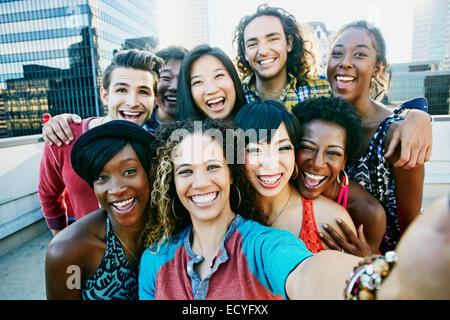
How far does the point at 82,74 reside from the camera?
50.9m

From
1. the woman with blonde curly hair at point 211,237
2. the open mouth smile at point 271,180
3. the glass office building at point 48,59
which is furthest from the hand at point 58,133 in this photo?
the glass office building at point 48,59

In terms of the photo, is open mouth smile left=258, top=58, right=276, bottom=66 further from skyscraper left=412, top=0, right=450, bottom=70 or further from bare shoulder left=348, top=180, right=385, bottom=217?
skyscraper left=412, top=0, right=450, bottom=70

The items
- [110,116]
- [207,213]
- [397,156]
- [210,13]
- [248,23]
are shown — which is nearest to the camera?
[207,213]

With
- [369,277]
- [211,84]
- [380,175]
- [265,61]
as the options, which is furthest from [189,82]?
[369,277]

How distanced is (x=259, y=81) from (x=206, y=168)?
63.2 inches

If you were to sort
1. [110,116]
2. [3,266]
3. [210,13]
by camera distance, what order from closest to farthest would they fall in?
1. [110,116]
2. [3,266]
3. [210,13]

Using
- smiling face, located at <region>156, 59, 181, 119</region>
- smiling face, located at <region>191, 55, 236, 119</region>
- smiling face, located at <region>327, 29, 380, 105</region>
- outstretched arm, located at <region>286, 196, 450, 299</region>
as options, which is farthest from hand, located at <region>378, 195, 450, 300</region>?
smiling face, located at <region>156, 59, 181, 119</region>

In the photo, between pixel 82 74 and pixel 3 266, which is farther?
pixel 82 74

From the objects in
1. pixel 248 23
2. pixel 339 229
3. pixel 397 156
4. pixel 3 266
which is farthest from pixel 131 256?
pixel 3 266

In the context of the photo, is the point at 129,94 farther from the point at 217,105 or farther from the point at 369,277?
the point at 369,277

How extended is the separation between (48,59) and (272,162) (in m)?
63.4

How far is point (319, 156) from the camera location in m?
1.71

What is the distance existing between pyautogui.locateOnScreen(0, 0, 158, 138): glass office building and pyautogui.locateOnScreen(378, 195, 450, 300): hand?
57.3m
